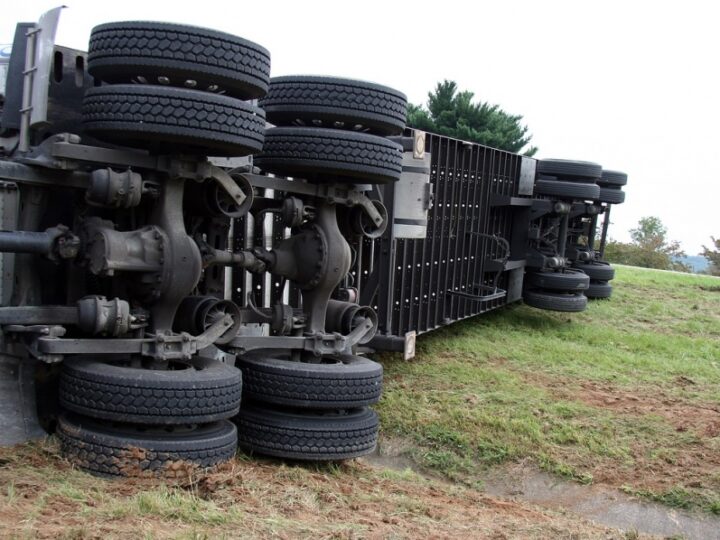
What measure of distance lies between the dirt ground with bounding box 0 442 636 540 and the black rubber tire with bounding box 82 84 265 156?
5.88 ft

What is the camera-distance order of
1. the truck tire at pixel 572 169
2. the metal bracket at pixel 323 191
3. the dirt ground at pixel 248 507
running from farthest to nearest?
the truck tire at pixel 572 169 → the metal bracket at pixel 323 191 → the dirt ground at pixel 248 507

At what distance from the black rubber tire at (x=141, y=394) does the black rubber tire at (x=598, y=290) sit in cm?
1012

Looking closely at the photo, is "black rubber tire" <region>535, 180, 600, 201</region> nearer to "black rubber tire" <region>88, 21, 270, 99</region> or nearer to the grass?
the grass

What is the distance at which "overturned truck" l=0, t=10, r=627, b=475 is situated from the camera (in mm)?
4453

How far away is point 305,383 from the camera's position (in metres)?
5.25

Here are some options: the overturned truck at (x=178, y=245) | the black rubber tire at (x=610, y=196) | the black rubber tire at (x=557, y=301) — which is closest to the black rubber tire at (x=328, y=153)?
the overturned truck at (x=178, y=245)

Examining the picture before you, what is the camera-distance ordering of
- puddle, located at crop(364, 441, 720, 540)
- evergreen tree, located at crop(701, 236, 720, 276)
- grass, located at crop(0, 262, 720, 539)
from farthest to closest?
1. evergreen tree, located at crop(701, 236, 720, 276)
2. puddle, located at crop(364, 441, 720, 540)
3. grass, located at crop(0, 262, 720, 539)

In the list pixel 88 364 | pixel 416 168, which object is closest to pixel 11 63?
pixel 88 364

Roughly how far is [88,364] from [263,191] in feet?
6.99

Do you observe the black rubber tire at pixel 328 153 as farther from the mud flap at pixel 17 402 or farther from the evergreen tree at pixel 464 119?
the evergreen tree at pixel 464 119

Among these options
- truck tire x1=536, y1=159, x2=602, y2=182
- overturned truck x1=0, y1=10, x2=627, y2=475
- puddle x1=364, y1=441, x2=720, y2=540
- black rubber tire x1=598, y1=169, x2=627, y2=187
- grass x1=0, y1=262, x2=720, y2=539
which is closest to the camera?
grass x1=0, y1=262, x2=720, y2=539

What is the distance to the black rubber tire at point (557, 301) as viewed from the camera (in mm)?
12109

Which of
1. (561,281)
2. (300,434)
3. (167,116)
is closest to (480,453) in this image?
(300,434)

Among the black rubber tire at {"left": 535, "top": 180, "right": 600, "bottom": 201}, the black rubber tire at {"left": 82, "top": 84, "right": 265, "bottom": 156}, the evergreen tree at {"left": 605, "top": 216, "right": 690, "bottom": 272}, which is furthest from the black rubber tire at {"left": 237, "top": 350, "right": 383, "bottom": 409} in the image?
the evergreen tree at {"left": 605, "top": 216, "right": 690, "bottom": 272}
